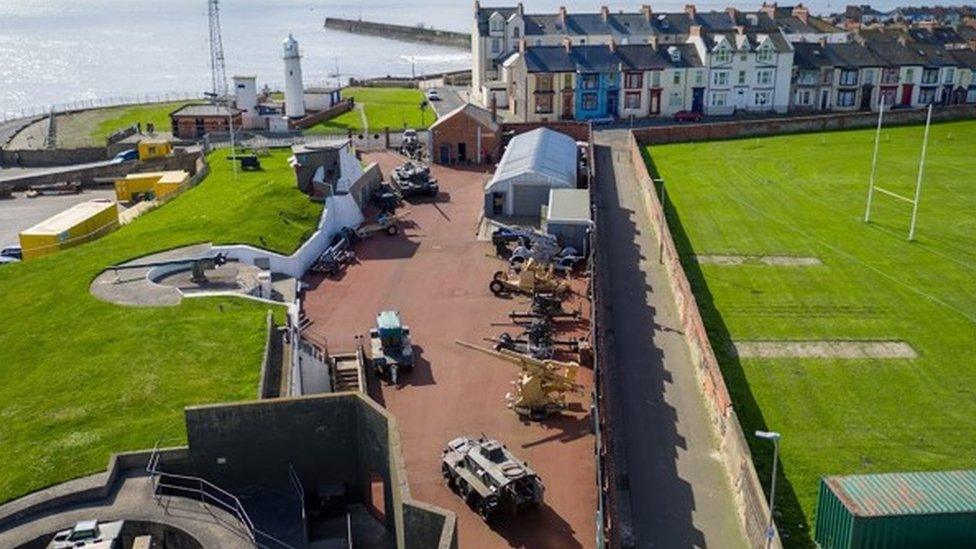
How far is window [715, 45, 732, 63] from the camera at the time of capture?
79.4m

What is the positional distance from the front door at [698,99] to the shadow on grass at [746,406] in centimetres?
3659

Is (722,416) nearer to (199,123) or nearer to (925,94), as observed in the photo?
(199,123)

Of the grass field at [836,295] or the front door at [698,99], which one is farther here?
the front door at [698,99]

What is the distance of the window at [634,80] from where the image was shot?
77562mm

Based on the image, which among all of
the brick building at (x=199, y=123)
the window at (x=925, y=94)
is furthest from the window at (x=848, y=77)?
the brick building at (x=199, y=123)

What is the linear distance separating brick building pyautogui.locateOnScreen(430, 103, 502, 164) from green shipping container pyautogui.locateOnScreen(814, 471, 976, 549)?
42.9 metres

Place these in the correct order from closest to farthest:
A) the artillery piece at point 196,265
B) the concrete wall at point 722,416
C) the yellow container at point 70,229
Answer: the concrete wall at point 722,416, the artillery piece at point 196,265, the yellow container at point 70,229

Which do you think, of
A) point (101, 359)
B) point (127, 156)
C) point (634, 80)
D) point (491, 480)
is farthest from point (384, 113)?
point (491, 480)

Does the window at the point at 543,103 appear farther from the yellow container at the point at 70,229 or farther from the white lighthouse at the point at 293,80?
the yellow container at the point at 70,229

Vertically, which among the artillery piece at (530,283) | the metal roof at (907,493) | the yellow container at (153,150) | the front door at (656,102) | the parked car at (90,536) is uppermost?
the front door at (656,102)

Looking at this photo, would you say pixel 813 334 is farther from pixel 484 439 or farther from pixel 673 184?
pixel 673 184

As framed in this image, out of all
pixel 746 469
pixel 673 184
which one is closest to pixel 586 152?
pixel 673 184

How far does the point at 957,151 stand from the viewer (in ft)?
222

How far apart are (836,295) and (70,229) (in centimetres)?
3607
